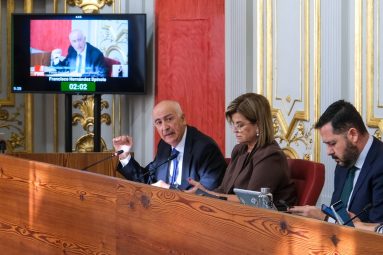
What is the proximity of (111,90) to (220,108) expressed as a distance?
94 centimetres

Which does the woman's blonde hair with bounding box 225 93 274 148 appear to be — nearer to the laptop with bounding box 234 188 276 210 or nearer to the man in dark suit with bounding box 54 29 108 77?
the laptop with bounding box 234 188 276 210

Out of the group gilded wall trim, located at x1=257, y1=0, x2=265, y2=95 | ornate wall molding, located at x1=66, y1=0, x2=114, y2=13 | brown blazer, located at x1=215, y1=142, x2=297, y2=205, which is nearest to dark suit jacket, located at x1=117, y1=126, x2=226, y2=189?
brown blazer, located at x1=215, y1=142, x2=297, y2=205

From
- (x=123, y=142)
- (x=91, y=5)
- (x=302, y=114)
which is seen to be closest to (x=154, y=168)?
(x=123, y=142)

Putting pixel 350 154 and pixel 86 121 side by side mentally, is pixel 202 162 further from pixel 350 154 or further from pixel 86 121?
pixel 86 121

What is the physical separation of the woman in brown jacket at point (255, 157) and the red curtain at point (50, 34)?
11.8ft

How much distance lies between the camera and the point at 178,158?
4645 millimetres

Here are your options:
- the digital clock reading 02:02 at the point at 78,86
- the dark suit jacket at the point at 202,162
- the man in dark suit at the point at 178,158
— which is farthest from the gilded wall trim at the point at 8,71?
the dark suit jacket at the point at 202,162

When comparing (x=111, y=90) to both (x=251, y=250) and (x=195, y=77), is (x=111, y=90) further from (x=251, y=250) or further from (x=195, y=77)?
(x=251, y=250)

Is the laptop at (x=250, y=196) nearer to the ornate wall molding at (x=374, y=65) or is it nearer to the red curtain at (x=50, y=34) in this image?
the ornate wall molding at (x=374, y=65)

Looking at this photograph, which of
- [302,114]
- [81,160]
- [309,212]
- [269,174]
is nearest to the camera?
[309,212]

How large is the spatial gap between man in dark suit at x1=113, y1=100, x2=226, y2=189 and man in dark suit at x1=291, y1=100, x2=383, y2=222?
1104mm

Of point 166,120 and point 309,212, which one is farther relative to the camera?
point 166,120

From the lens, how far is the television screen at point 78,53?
24.3 feet

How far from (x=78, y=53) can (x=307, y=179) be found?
12.9 feet
